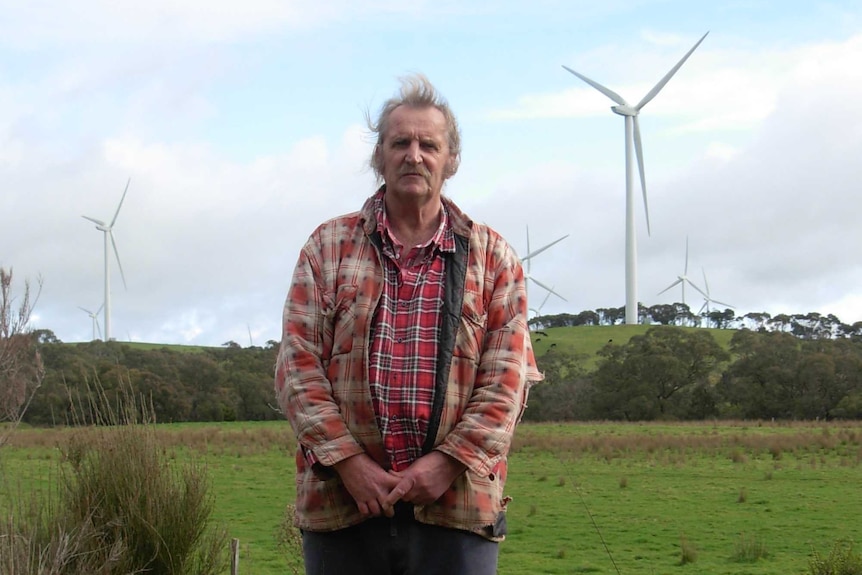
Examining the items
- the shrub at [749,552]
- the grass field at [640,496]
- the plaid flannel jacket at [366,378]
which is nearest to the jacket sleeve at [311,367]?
the plaid flannel jacket at [366,378]

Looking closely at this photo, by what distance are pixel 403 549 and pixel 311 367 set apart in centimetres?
65

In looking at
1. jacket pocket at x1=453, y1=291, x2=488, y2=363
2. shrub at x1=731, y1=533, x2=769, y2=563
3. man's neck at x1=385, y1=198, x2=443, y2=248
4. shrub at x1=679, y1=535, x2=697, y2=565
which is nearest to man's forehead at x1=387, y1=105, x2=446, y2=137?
man's neck at x1=385, y1=198, x2=443, y2=248

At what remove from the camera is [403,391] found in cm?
336

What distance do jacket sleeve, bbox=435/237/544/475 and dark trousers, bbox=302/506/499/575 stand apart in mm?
247

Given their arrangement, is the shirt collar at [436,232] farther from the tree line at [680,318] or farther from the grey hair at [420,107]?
the tree line at [680,318]

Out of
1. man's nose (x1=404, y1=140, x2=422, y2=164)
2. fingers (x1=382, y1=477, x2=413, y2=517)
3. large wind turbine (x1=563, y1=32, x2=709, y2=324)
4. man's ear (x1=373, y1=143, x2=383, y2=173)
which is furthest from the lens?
large wind turbine (x1=563, y1=32, x2=709, y2=324)

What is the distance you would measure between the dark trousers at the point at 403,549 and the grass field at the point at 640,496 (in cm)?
368

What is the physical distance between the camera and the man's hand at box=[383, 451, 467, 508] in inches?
127

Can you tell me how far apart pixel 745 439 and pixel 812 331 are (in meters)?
90.8

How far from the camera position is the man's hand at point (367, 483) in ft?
10.7

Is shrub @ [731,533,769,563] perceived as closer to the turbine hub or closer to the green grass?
the turbine hub

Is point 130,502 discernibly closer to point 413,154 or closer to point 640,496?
point 413,154

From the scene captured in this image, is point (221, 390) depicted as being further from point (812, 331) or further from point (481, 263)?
point (812, 331)

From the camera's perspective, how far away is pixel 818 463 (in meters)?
31.5
